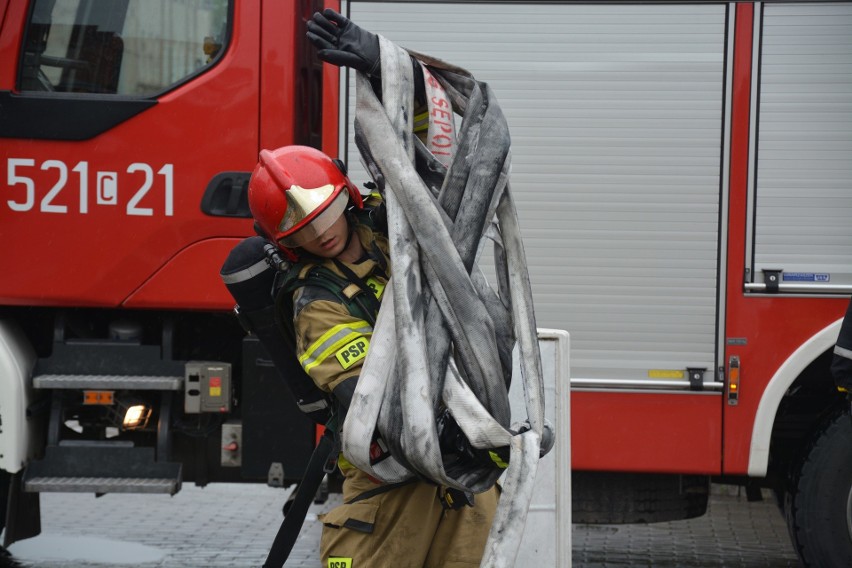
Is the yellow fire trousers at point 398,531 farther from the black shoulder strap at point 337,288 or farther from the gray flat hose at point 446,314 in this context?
the black shoulder strap at point 337,288

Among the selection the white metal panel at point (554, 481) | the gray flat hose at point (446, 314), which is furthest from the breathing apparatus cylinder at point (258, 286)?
the white metal panel at point (554, 481)

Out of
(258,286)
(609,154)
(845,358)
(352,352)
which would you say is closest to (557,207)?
(609,154)

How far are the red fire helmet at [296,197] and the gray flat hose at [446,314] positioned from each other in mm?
118

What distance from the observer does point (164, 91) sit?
459 cm

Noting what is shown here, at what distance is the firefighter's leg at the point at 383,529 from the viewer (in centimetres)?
283

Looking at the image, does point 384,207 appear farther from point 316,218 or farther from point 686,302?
point 686,302

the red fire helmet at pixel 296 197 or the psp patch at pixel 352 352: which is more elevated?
the red fire helmet at pixel 296 197

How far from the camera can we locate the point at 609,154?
4.50 m

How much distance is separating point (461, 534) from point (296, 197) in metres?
0.96

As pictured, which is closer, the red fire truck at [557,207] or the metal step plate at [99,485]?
the red fire truck at [557,207]

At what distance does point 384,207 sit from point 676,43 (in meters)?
2.11

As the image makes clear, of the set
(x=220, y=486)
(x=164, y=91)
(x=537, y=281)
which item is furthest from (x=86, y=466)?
(x=220, y=486)

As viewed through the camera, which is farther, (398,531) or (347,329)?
(398,531)

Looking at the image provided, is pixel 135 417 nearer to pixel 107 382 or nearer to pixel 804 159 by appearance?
pixel 107 382
